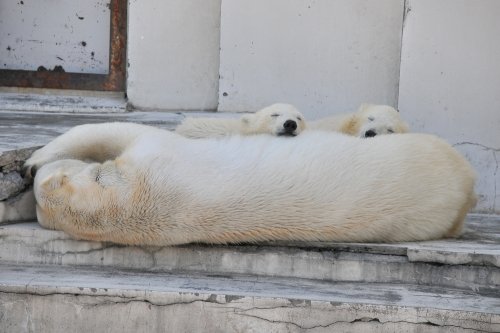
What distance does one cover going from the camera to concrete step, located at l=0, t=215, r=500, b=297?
3385mm

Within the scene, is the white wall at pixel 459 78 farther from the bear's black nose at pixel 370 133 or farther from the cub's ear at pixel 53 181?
the cub's ear at pixel 53 181

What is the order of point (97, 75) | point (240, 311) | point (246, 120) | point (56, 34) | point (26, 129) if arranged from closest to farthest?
point (240, 311) < point (246, 120) < point (26, 129) < point (97, 75) < point (56, 34)

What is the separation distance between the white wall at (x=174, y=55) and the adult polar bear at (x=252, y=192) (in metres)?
1.84

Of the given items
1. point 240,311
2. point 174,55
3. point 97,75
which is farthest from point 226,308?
point 97,75

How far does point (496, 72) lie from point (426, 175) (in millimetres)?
1386

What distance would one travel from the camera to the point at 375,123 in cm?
429

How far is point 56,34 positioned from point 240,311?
10.8 ft

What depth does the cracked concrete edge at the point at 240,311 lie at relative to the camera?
3.10m

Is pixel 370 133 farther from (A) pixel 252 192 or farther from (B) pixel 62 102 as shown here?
(B) pixel 62 102

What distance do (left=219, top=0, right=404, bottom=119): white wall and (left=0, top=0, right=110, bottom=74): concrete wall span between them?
104cm

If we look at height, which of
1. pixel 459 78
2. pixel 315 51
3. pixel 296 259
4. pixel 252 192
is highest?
pixel 315 51

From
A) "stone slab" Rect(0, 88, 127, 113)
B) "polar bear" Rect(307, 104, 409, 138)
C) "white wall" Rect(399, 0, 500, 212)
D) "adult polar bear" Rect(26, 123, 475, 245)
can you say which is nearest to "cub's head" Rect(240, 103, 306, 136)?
"polar bear" Rect(307, 104, 409, 138)

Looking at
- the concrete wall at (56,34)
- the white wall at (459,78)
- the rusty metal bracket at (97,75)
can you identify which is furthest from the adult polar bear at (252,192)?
the concrete wall at (56,34)

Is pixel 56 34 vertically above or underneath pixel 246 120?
above
